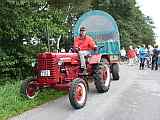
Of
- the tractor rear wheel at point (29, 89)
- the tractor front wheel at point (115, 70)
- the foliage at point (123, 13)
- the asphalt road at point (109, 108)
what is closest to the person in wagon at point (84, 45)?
the asphalt road at point (109, 108)

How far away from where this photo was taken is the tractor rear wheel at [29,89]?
12.0 metres

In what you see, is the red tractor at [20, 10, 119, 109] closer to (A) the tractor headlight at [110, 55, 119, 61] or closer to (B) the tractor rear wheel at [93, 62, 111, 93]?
(B) the tractor rear wheel at [93, 62, 111, 93]

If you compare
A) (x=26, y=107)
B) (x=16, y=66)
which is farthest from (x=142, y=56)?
(x=26, y=107)

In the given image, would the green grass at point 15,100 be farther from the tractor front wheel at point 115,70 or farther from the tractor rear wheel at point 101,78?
the tractor front wheel at point 115,70

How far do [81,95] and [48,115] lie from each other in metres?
1.41

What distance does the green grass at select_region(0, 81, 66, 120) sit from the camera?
10328mm

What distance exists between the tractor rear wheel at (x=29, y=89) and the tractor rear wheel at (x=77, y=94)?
62.6 inches

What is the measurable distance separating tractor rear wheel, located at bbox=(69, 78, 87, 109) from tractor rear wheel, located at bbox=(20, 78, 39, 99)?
1.59 metres

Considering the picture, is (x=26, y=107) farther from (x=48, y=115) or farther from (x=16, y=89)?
(x=16, y=89)

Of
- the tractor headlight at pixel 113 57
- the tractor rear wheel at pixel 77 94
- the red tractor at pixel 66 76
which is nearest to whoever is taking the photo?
the tractor rear wheel at pixel 77 94

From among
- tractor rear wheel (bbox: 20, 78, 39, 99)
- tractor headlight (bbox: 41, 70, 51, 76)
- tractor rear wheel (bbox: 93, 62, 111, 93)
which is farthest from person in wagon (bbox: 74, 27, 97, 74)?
tractor rear wheel (bbox: 20, 78, 39, 99)

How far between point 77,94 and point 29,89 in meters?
1.81

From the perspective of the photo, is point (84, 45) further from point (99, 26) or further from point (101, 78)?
point (99, 26)

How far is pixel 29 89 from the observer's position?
12.1 meters
